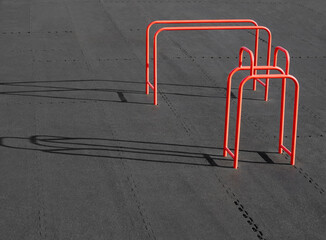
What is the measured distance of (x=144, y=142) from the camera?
736 centimetres

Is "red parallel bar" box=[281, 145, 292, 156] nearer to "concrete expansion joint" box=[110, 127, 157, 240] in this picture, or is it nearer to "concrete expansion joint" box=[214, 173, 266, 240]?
"concrete expansion joint" box=[214, 173, 266, 240]

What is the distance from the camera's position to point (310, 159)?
6.95m

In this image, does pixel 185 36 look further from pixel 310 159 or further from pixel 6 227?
pixel 6 227

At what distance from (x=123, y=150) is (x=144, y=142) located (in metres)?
0.37

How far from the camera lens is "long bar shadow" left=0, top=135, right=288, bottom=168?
6871mm

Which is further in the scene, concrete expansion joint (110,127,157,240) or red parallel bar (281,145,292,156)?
red parallel bar (281,145,292,156)

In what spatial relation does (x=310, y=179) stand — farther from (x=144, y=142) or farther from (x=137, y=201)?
(x=144, y=142)

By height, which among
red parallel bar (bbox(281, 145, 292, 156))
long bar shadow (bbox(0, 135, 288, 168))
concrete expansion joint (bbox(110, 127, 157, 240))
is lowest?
concrete expansion joint (bbox(110, 127, 157, 240))

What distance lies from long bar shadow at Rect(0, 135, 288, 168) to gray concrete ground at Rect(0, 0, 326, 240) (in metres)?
0.03

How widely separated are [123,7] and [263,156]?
9801mm

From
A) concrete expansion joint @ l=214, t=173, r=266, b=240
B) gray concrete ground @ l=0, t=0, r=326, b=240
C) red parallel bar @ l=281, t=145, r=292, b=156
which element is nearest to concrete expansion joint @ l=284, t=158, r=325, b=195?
gray concrete ground @ l=0, t=0, r=326, b=240

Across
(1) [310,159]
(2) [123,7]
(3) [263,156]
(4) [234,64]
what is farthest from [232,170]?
(2) [123,7]

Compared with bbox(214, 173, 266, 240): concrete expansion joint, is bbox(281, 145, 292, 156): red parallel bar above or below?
above

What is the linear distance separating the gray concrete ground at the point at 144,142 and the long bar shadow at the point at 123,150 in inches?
1.0
